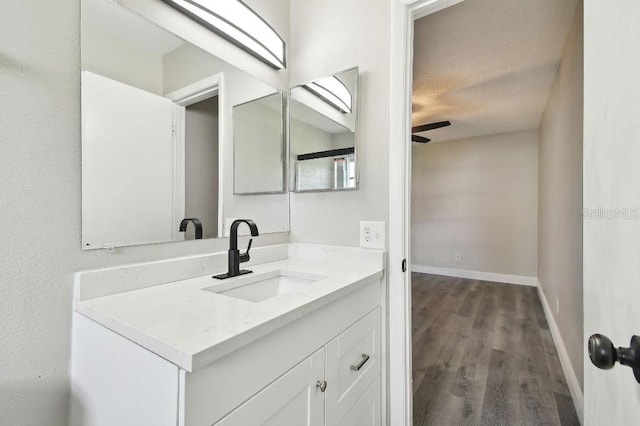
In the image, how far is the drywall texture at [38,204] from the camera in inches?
27.2

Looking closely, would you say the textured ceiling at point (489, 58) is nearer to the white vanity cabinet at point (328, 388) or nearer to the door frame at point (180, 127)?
the door frame at point (180, 127)

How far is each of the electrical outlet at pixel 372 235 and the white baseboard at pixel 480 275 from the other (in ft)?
13.7

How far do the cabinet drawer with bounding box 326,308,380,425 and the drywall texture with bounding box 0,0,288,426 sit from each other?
744mm

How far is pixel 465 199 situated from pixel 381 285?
163 inches

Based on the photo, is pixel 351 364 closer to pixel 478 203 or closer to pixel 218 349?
pixel 218 349

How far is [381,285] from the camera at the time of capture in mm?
1225

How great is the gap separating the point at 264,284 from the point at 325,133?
0.79 meters

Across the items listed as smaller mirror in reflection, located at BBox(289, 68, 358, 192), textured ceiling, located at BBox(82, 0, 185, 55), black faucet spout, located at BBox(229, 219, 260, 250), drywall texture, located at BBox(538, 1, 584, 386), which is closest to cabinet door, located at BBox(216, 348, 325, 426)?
black faucet spout, located at BBox(229, 219, 260, 250)

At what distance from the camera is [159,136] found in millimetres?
1042

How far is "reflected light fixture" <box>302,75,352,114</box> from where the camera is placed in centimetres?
133

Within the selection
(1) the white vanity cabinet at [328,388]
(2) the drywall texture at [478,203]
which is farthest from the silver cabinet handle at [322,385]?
(2) the drywall texture at [478,203]

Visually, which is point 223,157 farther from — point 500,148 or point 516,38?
point 500,148

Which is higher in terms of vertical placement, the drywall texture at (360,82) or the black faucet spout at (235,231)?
the drywall texture at (360,82)

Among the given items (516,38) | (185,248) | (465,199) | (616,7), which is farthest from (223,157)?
(465,199)
